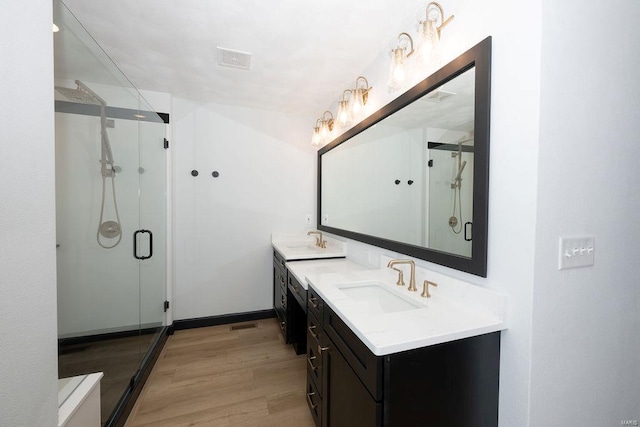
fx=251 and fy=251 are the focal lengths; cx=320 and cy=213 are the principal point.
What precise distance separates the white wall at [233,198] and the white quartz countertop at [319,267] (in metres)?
0.90

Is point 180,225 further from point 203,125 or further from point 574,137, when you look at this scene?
point 574,137

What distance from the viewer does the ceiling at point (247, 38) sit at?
4.66 feet

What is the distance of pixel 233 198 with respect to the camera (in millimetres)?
2838

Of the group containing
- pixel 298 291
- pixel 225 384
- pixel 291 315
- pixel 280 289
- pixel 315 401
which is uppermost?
pixel 298 291

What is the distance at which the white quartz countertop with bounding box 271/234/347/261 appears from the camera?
91.0 inches

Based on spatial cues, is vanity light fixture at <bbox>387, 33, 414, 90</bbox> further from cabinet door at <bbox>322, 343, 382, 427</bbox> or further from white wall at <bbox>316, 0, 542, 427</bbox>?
cabinet door at <bbox>322, 343, 382, 427</bbox>

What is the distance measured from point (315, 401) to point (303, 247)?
5.24ft

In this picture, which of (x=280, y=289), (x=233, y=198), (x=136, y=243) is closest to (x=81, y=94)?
(x=136, y=243)

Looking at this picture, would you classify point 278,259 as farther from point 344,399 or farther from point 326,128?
point 344,399

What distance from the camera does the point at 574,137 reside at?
3.07 ft

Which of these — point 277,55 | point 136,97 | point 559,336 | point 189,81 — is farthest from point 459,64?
point 136,97

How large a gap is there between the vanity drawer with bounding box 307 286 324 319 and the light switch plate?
3.35 feet

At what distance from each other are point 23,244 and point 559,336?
1.83 meters

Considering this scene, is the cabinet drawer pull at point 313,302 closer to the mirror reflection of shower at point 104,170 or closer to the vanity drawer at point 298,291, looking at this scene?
the vanity drawer at point 298,291
